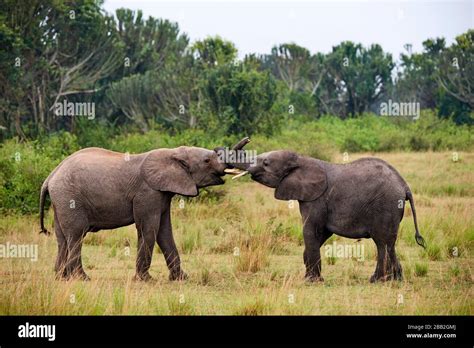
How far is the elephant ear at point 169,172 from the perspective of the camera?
13.6m

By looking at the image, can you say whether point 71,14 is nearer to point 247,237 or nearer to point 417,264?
point 247,237

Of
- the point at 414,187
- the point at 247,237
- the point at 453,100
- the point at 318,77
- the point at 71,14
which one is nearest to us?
the point at 247,237

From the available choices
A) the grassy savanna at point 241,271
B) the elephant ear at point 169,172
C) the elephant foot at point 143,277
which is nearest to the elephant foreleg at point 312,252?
the grassy savanna at point 241,271

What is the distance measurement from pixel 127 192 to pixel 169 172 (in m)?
0.64

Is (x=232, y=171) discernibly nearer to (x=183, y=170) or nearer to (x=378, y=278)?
(x=183, y=170)

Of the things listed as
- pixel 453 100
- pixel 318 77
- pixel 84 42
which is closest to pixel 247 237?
pixel 84 42

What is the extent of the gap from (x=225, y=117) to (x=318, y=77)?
3707 centimetres

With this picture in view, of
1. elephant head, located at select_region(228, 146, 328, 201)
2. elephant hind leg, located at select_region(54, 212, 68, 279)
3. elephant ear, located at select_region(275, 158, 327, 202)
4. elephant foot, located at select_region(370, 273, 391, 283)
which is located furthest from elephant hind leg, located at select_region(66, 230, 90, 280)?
elephant foot, located at select_region(370, 273, 391, 283)

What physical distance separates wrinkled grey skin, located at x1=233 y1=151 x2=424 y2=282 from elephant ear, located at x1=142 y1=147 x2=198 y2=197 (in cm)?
74

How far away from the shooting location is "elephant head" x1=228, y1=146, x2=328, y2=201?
13.6 metres

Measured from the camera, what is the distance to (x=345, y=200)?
529 inches

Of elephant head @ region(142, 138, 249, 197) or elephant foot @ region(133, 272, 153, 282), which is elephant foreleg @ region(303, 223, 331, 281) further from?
elephant foot @ region(133, 272, 153, 282)

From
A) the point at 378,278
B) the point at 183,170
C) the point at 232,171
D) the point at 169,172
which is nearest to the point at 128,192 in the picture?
the point at 169,172

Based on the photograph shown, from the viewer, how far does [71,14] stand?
137ft
